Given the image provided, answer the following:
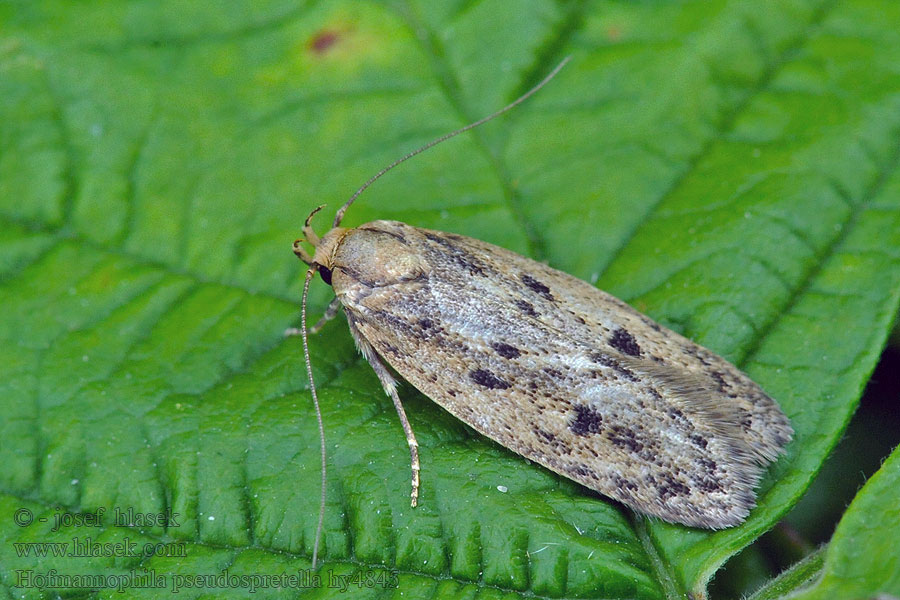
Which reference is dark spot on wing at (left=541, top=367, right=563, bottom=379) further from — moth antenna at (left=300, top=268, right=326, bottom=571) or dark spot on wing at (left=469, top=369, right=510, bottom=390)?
moth antenna at (left=300, top=268, right=326, bottom=571)

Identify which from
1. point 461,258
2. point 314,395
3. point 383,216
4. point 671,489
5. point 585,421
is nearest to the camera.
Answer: point 671,489

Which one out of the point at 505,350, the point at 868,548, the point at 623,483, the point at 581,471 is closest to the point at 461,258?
the point at 505,350

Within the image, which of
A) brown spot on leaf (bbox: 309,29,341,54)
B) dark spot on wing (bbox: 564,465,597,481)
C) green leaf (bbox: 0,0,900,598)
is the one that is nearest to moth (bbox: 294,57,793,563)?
dark spot on wing (bbox: 564,465,597,481)

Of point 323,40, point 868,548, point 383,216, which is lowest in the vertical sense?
point 868,548

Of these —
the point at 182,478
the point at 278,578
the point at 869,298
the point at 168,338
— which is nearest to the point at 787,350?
the point at 869,298

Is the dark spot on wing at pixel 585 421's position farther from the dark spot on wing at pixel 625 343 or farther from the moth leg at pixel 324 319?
the moth leg at pixel 324 319

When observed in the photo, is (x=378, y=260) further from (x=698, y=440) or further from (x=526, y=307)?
(x=698, y=440)
